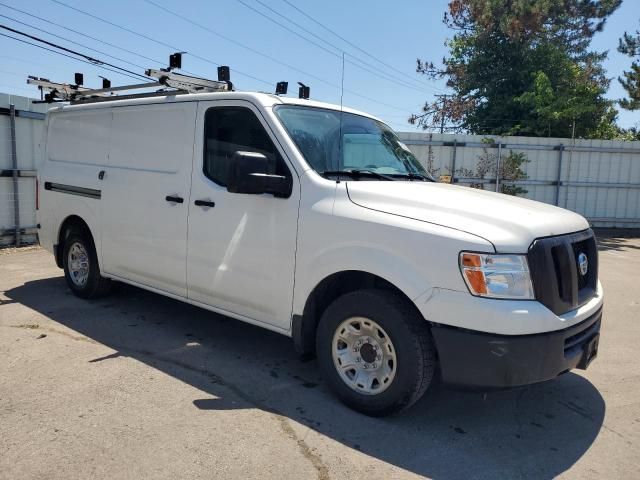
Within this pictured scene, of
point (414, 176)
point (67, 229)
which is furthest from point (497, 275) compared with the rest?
point (67, 229)

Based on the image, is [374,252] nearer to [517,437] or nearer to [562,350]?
Answer: [562,350]

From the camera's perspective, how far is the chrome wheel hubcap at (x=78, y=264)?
6.01m

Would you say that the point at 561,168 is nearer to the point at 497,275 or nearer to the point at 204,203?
the point at 204,203

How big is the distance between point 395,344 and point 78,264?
4305 millimetres

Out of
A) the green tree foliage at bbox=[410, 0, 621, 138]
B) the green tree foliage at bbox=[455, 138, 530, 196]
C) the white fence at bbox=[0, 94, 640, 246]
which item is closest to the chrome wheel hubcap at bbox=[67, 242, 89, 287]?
the white fence at bbox=[0, 94, 640, 246]

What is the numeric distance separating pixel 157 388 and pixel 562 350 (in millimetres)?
2705

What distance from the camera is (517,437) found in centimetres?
336

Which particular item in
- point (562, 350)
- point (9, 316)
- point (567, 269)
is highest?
point (567, 269)

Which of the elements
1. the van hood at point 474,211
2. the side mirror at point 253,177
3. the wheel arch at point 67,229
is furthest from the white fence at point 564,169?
the side mirror at point 253,177

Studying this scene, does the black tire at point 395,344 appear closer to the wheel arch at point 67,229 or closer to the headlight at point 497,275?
the headlight at point 497,275

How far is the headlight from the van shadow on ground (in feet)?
3.15

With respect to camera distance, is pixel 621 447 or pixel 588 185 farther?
pixel 588 185

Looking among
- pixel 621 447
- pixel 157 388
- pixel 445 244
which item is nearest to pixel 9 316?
pixel 157 388

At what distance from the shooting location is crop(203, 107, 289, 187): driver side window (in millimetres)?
Result: 4039
